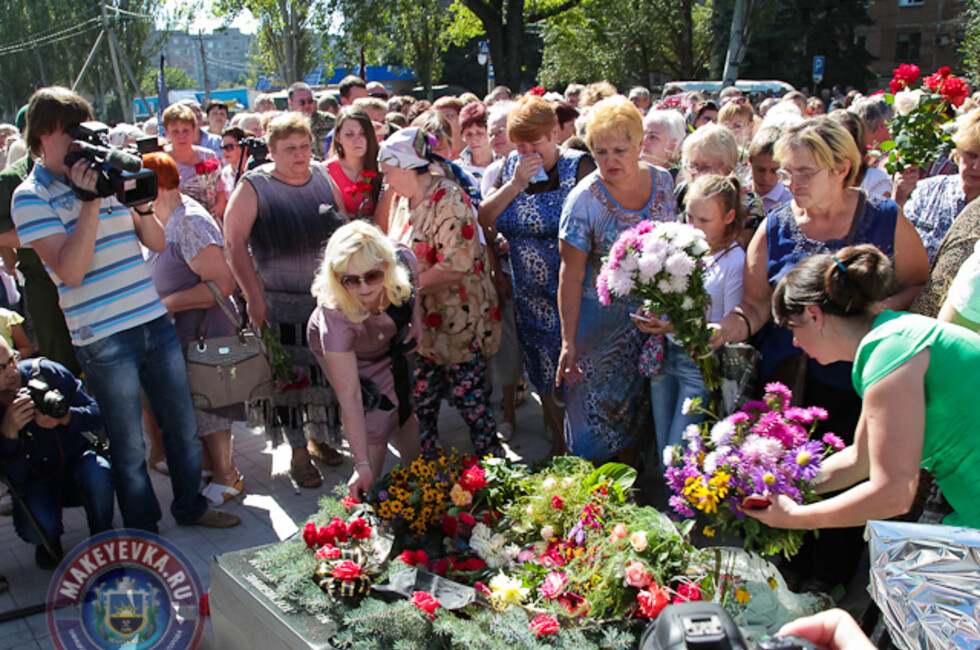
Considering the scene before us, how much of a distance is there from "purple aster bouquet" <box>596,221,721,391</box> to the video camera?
2.02 m

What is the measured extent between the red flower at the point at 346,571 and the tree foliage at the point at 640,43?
28.5 m

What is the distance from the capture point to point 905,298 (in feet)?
9.80

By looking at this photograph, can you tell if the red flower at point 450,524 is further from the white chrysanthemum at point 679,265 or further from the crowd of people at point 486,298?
the white chrysanthemum at point 679,265

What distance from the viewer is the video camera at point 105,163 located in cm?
310

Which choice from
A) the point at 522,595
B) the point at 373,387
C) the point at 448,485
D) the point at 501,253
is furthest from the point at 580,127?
the point at 522,595

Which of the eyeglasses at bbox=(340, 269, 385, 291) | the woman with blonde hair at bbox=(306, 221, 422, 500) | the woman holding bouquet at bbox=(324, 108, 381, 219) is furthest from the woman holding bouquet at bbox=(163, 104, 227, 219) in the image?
the eyeglasses at bbox=(340, 269, 385, 291)

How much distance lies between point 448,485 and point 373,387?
60cm

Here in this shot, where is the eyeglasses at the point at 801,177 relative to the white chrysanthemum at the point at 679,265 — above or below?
above

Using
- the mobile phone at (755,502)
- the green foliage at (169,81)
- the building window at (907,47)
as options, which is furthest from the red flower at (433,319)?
the green foliage at (169,81)

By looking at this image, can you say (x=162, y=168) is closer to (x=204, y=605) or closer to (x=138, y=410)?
(x=138, y=410)

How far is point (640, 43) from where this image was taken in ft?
105

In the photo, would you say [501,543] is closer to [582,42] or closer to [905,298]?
[905,298]

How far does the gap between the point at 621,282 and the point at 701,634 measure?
5.39ft

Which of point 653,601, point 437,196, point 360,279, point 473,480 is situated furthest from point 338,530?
point 437,196
